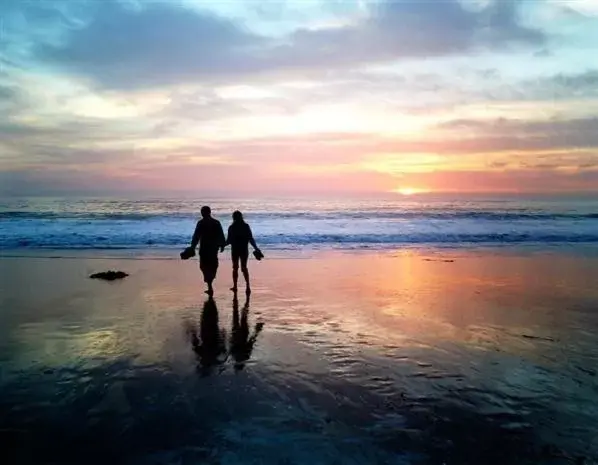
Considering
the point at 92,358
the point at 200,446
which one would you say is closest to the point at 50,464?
the point at 200,446

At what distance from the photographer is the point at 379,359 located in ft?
23.9

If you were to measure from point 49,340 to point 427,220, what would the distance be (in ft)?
116

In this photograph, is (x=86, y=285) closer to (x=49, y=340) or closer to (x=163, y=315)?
(x=163, y=315)

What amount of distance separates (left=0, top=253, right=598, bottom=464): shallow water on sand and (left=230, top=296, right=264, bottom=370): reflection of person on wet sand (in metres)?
0.05

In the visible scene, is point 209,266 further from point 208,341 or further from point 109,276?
point 208,341

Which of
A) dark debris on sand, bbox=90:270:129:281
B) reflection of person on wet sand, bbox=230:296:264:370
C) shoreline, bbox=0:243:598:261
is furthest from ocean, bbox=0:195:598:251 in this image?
reflection of person on wet sand, bbox=230:296:264:370

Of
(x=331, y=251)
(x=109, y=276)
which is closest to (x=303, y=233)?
(x=331, y=251)

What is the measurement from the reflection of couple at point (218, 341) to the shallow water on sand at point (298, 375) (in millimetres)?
39

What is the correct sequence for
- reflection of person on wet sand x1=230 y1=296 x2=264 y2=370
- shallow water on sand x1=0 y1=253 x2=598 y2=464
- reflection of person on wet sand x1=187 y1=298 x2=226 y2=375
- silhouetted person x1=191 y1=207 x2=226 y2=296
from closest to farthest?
1. shallow water on sand x1=0 y1=253 x2=598 y2=464
2. reflection of person on wet sand x1=187 y1=298 x2=226 y2=375
3. reflection of person on wet sand x1=230 y1=296 x2=264 y2=370
4. silhouetted person x1=191 y1=207 x2=226 y2=296

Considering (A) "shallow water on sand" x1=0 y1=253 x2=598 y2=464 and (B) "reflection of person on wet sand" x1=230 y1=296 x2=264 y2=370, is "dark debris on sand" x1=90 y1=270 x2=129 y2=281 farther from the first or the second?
(B) "reflection of person on wet sand" x1=230 y1=296 x2=264 y2=370

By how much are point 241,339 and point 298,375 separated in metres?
2.08

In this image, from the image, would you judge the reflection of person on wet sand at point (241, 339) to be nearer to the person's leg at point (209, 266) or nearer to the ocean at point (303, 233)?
the person's leg at point (209, 266)

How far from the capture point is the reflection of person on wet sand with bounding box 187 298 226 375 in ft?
23.6

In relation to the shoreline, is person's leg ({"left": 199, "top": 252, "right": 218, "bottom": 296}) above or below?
above
